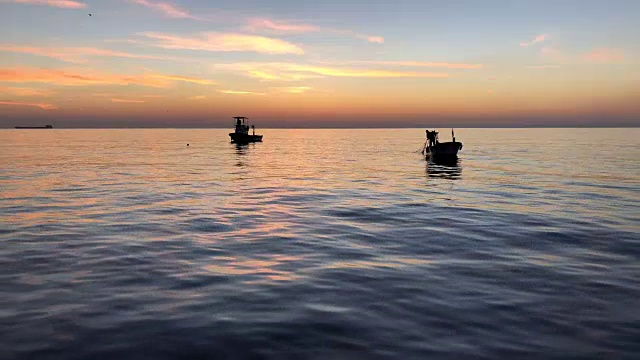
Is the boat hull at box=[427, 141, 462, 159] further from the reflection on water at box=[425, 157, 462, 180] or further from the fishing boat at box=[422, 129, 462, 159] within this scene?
the reflection on water at box=[425, 157, 462, 180]

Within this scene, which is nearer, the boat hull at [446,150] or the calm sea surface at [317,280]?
the calm sea surface at [317,280]

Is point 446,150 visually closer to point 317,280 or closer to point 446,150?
point 446,150

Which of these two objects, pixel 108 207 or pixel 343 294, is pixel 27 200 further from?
pixel 343 294

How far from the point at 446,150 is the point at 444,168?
8.51 meters

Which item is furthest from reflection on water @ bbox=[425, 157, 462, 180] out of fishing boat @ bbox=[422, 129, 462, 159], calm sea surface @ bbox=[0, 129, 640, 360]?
calm sea surface @ bbox=[0, 129, 640, 360]

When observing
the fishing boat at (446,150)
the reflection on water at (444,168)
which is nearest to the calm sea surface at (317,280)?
the reflection on water at (444,168)

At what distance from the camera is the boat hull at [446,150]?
63656 millimetres

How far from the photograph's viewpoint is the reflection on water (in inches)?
1865

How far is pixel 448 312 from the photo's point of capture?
9961 millimetres

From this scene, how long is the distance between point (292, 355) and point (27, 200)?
90.7 ft

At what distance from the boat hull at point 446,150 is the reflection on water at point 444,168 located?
64 cm

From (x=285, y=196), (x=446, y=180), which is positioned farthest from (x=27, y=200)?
→ (x=446, y=180)

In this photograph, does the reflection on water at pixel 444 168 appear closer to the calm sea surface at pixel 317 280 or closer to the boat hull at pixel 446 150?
the boat hull at pixel 446 150

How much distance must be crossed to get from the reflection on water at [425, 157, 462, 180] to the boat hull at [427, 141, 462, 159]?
0.64m
